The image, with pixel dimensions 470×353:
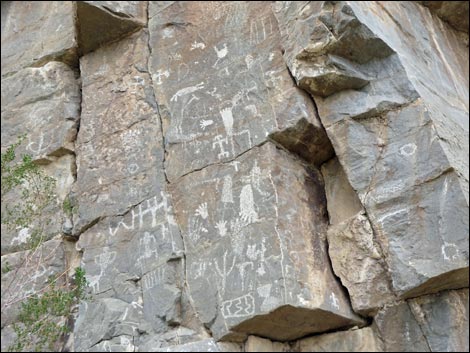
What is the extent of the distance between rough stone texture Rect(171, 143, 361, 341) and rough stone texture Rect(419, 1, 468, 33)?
297 cm

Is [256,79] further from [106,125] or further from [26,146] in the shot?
[26,146]

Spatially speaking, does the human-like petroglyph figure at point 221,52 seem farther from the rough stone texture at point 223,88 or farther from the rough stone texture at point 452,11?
the rough stone texture at point 452,11

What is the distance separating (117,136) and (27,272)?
57.9 inches

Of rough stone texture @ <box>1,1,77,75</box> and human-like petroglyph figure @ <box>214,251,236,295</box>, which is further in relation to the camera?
rough stone texture @ <box>1,1,77,75</box>

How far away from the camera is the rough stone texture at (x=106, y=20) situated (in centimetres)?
683

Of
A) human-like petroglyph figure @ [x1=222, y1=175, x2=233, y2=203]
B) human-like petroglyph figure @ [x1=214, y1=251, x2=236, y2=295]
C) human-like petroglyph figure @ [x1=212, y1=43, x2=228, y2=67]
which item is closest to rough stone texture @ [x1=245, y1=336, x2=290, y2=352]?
human-like petroglyph figure @ [x1=214, y1=251, x2=236, y2=295]

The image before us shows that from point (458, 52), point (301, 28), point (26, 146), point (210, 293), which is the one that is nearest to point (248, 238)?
point (210, 293)

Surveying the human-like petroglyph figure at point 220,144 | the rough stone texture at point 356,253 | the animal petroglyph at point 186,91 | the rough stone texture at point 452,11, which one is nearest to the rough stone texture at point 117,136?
the animal petroglyph at point 186,91

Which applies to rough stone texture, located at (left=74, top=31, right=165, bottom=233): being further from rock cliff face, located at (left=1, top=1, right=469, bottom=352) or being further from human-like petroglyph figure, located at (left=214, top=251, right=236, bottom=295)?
human-like petroglyph figure, located at (left=214, top=251, right=236, bottom=295)

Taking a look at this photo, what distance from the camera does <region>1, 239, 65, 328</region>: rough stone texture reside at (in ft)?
18.9

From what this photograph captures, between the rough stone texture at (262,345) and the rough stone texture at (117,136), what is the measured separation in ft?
5.18

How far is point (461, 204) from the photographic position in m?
4.79

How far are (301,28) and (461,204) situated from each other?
81.5 inches

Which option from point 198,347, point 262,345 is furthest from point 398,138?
point 198,347
